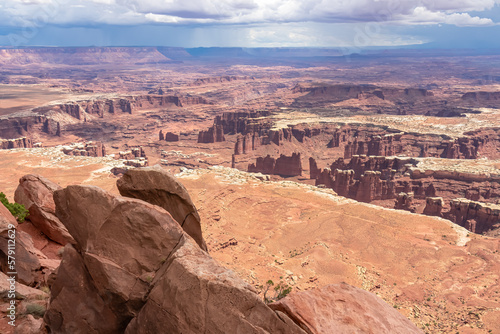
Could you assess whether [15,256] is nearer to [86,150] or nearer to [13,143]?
[86,150]

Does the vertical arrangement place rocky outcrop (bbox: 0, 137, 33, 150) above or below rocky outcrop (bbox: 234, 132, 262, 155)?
above

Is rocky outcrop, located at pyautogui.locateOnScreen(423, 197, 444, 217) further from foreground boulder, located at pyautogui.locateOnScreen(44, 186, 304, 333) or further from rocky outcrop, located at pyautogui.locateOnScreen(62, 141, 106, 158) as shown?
rocky outcrop, located at pyautogui.locateOnScreen(62, 141, 106, 158)

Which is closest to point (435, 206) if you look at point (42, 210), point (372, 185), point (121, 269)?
point (372, 185)

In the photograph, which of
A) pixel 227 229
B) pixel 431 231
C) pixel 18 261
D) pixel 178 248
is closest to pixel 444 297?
pixel 431 231

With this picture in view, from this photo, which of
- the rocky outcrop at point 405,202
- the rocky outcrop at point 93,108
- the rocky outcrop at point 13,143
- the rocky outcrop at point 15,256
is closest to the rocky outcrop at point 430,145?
the rocky outcrop at point 405,202

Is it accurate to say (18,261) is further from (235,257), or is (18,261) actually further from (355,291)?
(235,257)

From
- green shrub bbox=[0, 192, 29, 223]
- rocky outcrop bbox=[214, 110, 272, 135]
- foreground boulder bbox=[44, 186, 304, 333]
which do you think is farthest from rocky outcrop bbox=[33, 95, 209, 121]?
foreground boulder bbox=[44, 186, 304, 333]
